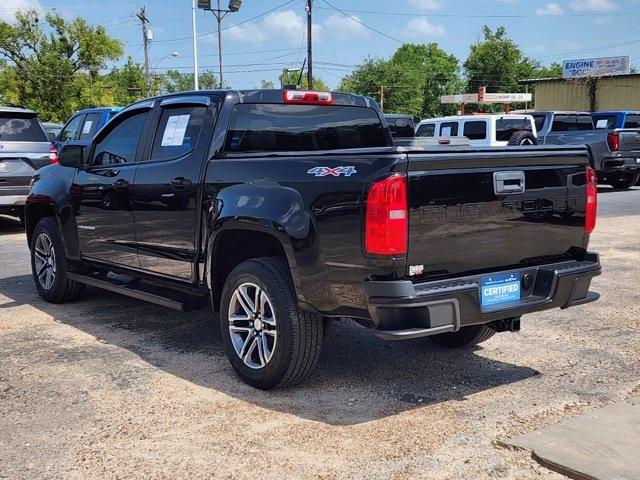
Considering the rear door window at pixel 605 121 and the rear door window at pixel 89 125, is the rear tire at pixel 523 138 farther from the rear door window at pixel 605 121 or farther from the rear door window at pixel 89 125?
the rear door window at pixel 89 125

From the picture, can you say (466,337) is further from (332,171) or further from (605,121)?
(605,121)

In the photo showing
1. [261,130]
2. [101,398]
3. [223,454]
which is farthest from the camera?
[261,130]

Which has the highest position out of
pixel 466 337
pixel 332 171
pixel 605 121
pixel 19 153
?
pixel 605 121

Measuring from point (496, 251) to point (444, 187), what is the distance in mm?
568

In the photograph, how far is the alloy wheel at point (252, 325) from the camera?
427 centimetres

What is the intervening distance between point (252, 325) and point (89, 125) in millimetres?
11279

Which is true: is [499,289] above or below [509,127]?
below

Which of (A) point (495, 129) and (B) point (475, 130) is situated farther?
(B) point (475, 130)

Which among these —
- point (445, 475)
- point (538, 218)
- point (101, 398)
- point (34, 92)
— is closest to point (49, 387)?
point (101, 398)

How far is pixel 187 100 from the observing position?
513cm

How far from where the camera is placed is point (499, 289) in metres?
3.95

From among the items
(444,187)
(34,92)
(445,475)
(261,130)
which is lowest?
(445,475)

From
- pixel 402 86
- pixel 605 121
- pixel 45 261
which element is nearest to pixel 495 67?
pixel 402 86

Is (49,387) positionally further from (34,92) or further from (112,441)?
(34,92)
